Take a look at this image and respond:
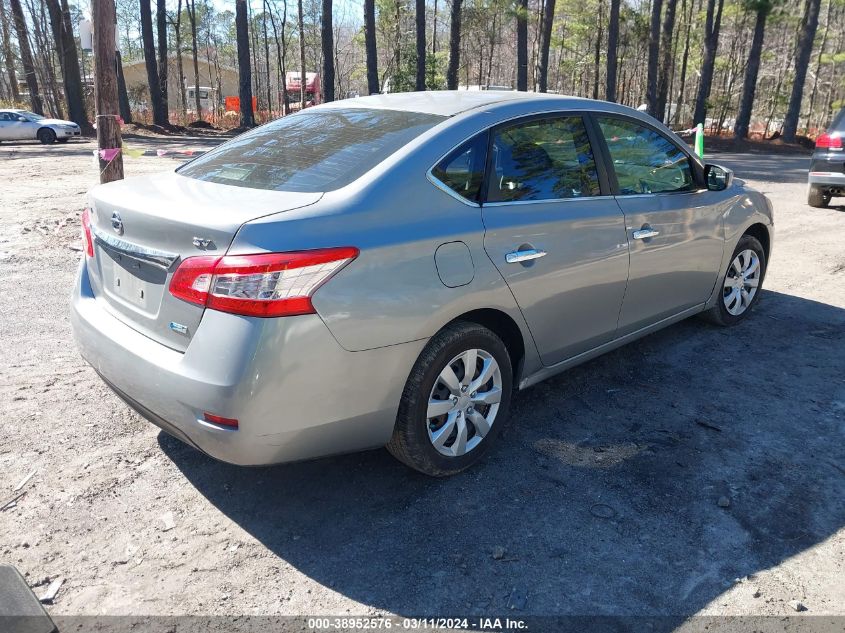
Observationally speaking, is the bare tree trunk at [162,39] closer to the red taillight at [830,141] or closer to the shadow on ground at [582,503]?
the red taillight at [830,141]

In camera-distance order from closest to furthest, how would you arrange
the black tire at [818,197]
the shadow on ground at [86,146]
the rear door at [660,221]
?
the rear door at [660,221] → the black tire at [818,197] → the shadow on ground at [86,146]

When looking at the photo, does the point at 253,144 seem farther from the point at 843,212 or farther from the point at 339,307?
the point at 843,212

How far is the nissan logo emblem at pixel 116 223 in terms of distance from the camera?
3.02 metres

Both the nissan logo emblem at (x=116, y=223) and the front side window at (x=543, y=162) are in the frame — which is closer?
the nissan logo emblem at (x=116, y=223)

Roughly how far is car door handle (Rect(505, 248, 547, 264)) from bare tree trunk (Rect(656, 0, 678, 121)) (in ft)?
108

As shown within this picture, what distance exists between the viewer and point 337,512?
3.09 metres

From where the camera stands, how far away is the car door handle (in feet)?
10.8

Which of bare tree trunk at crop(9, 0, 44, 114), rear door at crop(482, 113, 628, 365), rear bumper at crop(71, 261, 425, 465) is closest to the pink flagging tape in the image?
rear bumper at crop(71, 261, 425, 465)

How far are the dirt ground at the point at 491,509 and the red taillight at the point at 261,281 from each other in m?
1.05

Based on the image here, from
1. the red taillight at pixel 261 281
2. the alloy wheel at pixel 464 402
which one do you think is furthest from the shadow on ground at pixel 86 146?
the red taillight at pixel 261 281

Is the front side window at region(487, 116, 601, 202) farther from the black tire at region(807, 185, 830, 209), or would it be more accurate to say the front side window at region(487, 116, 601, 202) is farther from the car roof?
the black tire at region(807, 185, 830, 209)

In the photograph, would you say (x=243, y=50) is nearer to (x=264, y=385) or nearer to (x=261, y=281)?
(x=261, y=281)

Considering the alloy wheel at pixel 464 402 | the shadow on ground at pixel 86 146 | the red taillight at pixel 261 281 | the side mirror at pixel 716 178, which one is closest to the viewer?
the red taillight at pixel 261 281

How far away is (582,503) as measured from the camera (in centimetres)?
316
